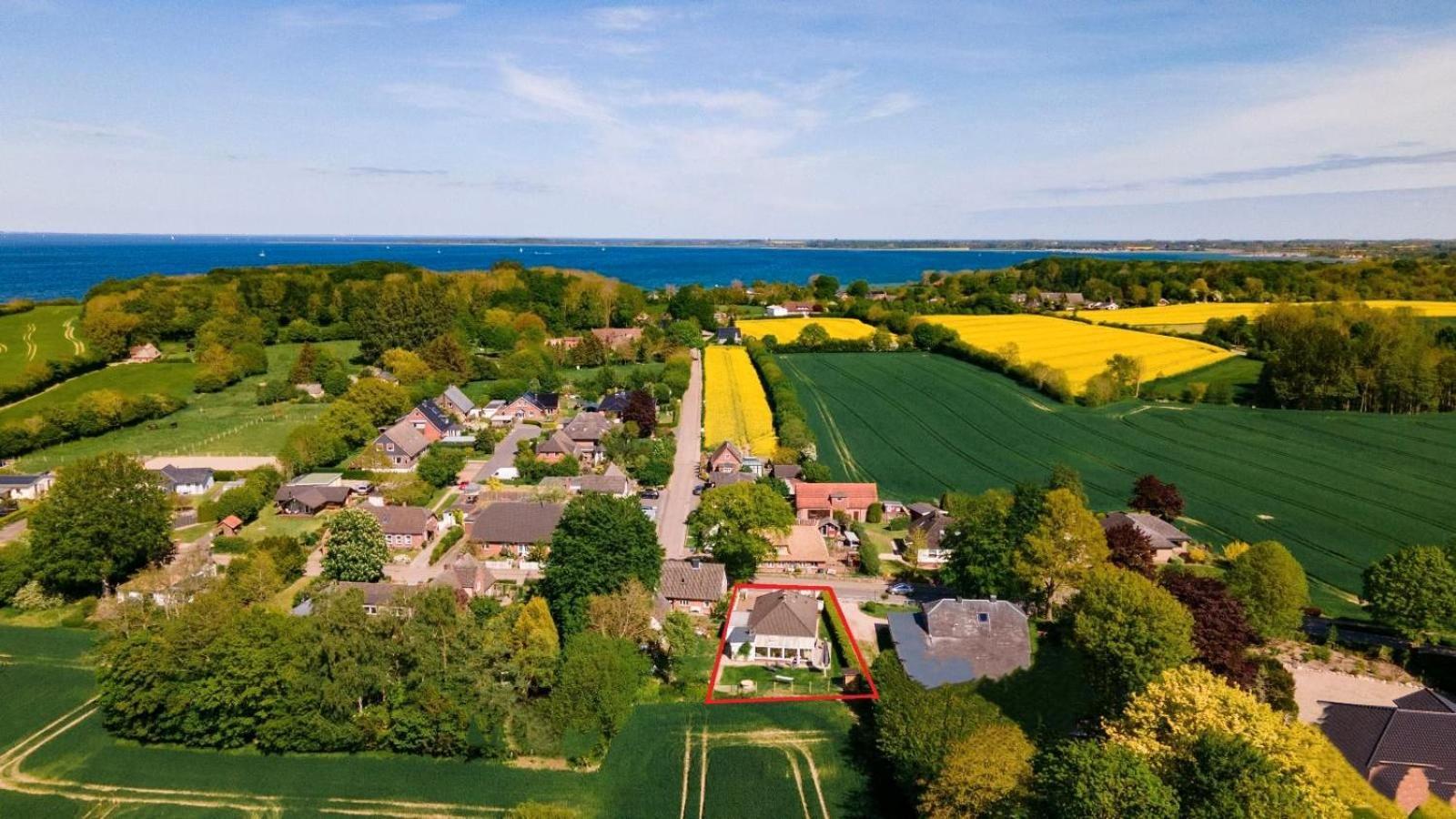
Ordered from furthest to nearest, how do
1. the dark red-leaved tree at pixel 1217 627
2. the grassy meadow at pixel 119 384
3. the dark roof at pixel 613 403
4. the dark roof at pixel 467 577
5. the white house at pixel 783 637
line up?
the dark roof at pixel 613 403, the grassy meadow at pixel 119 384, the dark roof at pixel 467 577, the white house at pixel 783 637, the dark red-leaved tree at pixel 1217 627

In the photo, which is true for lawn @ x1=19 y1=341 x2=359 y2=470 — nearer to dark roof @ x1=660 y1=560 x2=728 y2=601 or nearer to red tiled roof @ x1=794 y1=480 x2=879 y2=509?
dark roof @ x1=660 y1=560 x2=728 y2=601

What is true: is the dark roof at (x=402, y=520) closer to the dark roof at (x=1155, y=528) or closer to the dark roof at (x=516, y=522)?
the dark roof at (x=516, y=522)

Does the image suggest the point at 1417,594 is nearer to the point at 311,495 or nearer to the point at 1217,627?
the point at 1217,627

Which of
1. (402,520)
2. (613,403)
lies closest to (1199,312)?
(613,403)

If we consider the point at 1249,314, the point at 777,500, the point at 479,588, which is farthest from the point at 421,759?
the point at 1249,314

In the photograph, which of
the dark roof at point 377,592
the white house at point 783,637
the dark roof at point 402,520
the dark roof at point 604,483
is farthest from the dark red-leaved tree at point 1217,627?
the dark roof at point 402,520

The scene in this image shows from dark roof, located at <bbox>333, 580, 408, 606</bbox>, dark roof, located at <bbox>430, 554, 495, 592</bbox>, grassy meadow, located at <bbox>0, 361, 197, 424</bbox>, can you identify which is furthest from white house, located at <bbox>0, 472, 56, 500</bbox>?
dark roof, located at <bbox>430, 554, 495, 592</bbox>
